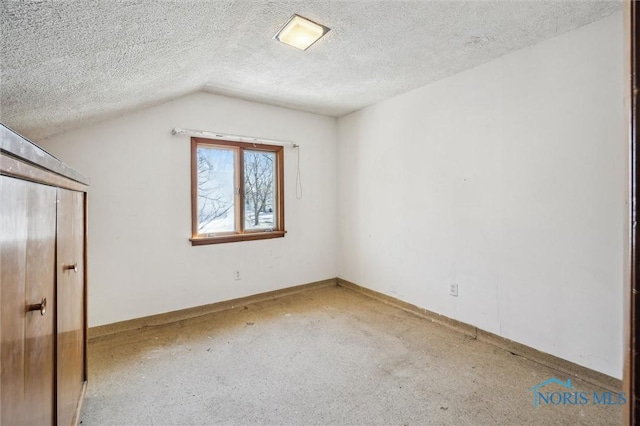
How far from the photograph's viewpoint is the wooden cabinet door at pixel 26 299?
1.95ft

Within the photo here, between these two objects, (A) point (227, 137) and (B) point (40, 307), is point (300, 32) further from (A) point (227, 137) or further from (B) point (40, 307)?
(B) point (40, 307)

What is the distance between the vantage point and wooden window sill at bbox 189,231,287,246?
9.88 ft

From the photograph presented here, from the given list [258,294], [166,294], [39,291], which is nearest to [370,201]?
[258,294]

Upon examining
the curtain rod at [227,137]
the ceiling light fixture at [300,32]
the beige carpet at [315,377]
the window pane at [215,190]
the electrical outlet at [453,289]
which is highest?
the ceiling light fixture at [300,32]

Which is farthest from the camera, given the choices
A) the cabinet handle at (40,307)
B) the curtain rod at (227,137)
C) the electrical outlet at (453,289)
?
the curtain rod at (227,137)

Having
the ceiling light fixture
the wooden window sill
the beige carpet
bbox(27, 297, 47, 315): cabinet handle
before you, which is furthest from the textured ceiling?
the beige carpet

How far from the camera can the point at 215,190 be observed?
3199mm

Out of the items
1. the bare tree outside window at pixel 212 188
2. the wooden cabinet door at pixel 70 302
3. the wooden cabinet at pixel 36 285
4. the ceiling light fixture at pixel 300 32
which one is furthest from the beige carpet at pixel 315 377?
the ceiling light fixture at pixel 300 32

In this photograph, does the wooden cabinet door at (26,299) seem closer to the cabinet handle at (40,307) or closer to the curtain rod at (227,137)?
the cabinet handle at (40,307)

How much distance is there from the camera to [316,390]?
183cm

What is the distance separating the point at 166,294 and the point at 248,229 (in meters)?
1.07

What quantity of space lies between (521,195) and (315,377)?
202 cm

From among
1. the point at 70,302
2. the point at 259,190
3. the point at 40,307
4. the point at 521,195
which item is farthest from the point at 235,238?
the point at 521,195

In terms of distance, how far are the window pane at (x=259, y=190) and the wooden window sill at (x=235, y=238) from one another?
5.3 inches
